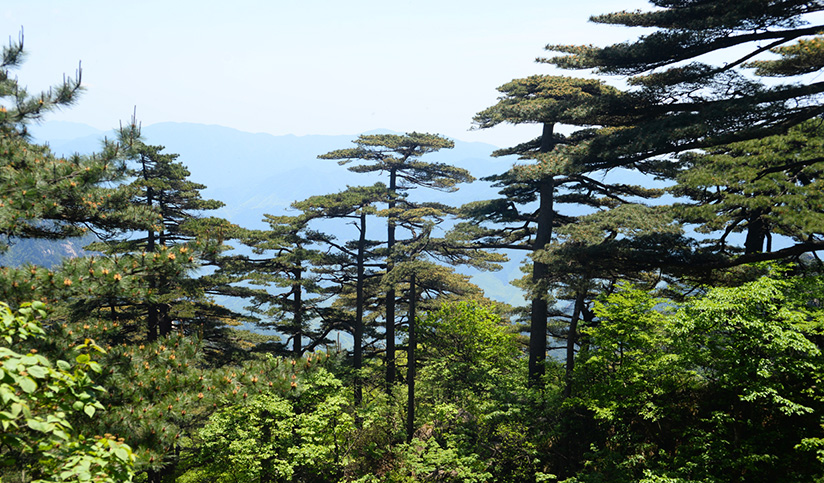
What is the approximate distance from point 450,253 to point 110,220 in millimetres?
12493

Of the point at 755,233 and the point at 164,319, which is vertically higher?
the point at 755,233

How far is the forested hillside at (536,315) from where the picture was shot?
21.9ft

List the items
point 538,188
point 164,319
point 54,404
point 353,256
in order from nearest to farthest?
1. point 54,404
2. point 164,319
3. point 538,188
4. point 353,256

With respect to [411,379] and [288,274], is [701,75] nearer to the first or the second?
[411,379]

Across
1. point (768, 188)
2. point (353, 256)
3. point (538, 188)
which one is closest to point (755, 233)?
point (768, 188)

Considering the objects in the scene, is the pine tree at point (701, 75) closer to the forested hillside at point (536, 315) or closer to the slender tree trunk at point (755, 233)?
the forested hillside at point (536, 315)

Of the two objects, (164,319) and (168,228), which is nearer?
(164,319)

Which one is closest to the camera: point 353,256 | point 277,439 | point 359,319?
point 277,439

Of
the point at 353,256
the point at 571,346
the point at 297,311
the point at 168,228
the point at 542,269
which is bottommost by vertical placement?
the point at 297,311

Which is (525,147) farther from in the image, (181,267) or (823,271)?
(181,267)

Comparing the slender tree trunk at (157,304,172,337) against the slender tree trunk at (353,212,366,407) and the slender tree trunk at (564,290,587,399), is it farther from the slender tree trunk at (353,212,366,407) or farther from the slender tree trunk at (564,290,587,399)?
the slender tree trunk at (564,290,587,399)

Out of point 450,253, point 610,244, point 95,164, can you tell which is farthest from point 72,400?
point 450,253

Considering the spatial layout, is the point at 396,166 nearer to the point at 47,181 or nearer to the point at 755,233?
the point at 755,233

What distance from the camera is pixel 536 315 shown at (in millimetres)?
15852
